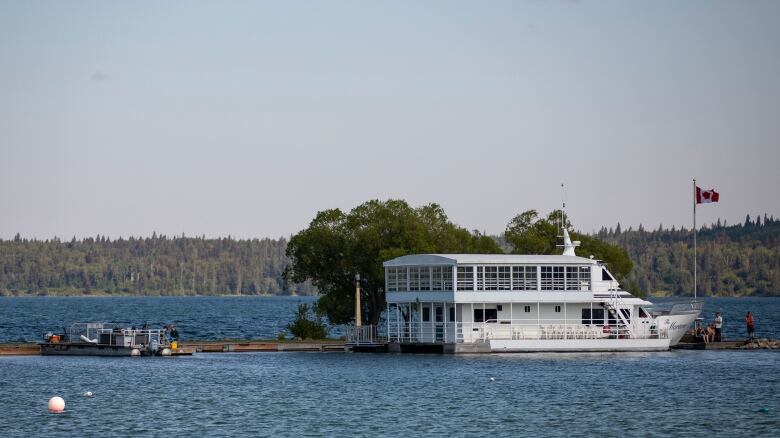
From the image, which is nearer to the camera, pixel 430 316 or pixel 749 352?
pixel 430 316

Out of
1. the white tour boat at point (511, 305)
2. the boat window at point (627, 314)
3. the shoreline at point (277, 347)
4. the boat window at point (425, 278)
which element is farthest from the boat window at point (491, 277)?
the shoreline at point (277, 347)

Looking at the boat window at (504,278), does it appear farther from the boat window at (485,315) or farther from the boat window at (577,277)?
the boat window at (577,277)

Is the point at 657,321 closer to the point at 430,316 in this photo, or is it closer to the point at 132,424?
the point at 430,316

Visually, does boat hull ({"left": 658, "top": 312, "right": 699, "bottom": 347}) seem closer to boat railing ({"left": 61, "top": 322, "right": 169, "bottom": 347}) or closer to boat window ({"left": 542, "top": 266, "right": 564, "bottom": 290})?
boat window ({"left": 542, "top": 266, "right": 564, "bottom": 290})

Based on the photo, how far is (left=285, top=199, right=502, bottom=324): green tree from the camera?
286 feet

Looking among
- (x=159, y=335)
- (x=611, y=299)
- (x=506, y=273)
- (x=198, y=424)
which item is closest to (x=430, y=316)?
(x=506, y=273)

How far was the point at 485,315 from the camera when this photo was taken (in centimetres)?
7656

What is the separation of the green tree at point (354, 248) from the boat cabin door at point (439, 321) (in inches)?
345

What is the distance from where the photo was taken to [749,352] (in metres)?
83.0

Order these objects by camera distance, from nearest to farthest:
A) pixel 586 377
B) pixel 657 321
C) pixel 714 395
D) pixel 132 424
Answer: pixel 132 424, pixel 714 395, pixel 586 377, pixel 657 321

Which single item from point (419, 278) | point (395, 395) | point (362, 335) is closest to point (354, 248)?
point (362, 335)

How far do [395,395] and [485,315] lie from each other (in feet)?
65.5

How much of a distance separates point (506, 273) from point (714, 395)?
796 inches

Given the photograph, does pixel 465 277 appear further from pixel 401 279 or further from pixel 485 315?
pixel 401 279
